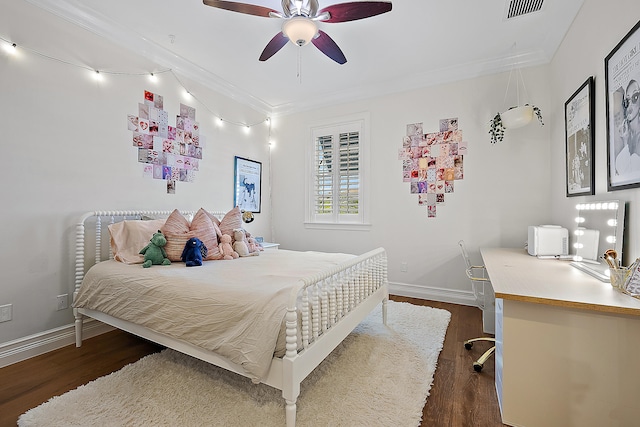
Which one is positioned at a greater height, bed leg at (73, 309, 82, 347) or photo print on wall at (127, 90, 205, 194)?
photo print on wall at (127, 90, 205, 194)

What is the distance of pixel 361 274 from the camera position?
7.30ft

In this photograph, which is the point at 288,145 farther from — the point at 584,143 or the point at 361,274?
the point at 584,143

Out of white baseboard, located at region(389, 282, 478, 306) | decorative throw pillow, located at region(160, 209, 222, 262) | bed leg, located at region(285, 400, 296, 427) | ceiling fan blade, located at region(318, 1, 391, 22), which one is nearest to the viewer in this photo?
bed leg, located at region(285, 400, 296, 427)

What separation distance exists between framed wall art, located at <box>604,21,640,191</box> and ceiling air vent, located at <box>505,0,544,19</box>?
2.89 ft

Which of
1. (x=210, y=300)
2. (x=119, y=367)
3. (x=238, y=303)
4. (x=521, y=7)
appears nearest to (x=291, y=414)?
(x=238, y=303)

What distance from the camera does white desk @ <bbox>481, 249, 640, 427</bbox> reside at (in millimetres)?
1251

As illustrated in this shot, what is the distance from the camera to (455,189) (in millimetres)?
3439

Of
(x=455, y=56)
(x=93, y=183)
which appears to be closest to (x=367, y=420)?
(x=93, y=183)

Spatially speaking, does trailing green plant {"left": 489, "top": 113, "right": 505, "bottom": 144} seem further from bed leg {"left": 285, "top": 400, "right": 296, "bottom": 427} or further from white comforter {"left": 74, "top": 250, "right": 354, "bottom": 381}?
bed leg {"left": 285, "top": 400, "right": 296, "bottom": 427}

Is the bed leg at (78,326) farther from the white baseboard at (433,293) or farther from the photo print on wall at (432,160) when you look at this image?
the photo print on wall at (432,160)

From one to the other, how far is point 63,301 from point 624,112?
162 inches

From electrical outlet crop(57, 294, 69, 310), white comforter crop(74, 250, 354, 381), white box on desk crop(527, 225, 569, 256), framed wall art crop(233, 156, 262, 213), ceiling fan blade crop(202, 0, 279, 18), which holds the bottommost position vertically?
electrical outlet crop(57, 294, 69, 310)

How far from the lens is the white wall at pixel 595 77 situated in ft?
5.12

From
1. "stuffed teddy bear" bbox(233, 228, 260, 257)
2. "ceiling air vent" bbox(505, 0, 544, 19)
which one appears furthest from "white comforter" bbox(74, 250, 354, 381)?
"ceiling air vent" bbox(505, 0, 544, 19)
